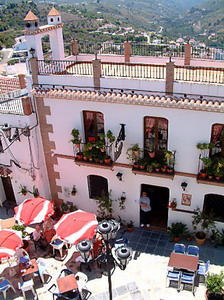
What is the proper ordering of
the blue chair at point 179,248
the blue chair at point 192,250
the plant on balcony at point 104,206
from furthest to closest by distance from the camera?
1. the plant on balcony at point 104,206
2. the blue chair at point 179,248
3. the blue chair at point 192,250

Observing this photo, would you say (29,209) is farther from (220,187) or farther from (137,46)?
(137,46)

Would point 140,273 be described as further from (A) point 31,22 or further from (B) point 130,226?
(A) point 31,22

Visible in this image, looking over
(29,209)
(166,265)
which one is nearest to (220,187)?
(166,265)

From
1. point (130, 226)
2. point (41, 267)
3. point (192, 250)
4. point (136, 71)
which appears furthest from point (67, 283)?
point (136, 71)

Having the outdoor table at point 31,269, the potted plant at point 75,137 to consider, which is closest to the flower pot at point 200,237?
the potted plant at point 75,137

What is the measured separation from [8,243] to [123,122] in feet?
24.1

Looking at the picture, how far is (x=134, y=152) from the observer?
586 inches

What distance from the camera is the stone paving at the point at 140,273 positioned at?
45.0ft

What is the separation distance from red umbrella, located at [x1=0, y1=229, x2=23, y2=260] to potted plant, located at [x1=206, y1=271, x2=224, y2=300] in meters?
8.06

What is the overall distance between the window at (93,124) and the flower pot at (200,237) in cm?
678

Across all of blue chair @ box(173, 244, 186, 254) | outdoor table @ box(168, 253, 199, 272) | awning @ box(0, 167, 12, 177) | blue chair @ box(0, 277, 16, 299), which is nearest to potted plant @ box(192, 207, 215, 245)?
blue chair @ box(173, 244, 186, 254)

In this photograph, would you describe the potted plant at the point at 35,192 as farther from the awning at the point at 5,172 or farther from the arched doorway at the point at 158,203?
the arched doorway at the point at 158,203

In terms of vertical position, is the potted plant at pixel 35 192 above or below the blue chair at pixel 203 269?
above

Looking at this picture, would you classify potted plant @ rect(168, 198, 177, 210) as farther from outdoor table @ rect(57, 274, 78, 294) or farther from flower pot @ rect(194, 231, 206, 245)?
outdoor table @ rect(57, 274, 78, 294)
